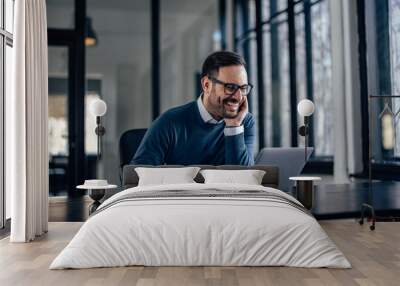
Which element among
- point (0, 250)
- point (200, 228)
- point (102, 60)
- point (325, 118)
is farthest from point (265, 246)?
point (102, 60)

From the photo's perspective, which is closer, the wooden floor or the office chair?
the wooden floor

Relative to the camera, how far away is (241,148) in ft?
17.6

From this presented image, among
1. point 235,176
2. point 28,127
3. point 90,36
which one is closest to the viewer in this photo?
point 28,127

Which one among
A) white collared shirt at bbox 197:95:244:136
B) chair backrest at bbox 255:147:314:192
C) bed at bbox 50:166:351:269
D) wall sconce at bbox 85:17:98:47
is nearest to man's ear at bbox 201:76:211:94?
white collared shirt at bbox 197:95:244:136

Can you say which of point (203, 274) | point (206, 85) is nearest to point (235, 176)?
point (206, 85)

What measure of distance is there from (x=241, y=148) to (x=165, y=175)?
95cm

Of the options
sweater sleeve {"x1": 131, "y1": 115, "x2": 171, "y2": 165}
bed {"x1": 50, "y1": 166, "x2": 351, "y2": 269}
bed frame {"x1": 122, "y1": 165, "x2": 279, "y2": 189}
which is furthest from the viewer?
sweater sleeve {"x1": 131, "y1": 115, "x2": 171, "y2": 165}

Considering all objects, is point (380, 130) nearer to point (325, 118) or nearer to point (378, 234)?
point (325, 118)

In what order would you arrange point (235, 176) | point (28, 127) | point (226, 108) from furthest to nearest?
point (226, 108), point (235, 176), point (28, 127)

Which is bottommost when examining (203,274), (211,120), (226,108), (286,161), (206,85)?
(203,274)

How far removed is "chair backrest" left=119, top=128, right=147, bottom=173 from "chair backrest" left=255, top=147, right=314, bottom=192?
51.2 inches

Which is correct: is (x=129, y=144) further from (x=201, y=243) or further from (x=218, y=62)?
(x=201, y=243)

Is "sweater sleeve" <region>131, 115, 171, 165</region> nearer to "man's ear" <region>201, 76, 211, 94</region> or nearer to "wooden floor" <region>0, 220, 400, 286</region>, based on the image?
"man's ear" <region>201, 76, 211, 94</region>

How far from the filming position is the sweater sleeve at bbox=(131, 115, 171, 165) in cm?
526
